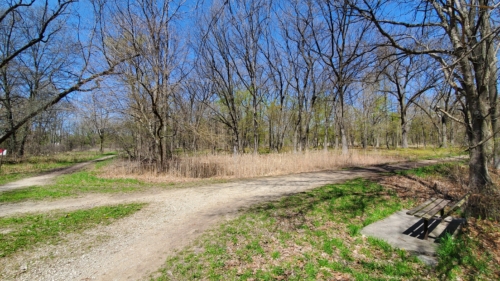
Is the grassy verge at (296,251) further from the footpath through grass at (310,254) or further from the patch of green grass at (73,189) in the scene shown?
the patch of green grass at (73,189)

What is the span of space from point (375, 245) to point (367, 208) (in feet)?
6.15

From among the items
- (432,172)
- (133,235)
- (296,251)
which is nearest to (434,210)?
(296,251)

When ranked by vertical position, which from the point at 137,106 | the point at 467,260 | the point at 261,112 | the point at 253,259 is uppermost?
the point at 261,112

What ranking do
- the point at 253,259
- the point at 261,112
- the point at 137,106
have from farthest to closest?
the point at 261,112 < the point at 137,106 < the point at 253,259

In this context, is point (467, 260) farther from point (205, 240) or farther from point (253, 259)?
point (205, 240)

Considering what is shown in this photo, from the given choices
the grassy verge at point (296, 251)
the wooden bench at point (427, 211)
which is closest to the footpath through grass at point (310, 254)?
the grassy verge at point (296, 251)

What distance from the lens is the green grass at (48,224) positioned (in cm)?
421

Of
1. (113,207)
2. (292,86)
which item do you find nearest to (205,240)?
(113,207)

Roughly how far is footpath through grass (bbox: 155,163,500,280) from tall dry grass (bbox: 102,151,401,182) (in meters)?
5.85

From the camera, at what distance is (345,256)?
383 cm

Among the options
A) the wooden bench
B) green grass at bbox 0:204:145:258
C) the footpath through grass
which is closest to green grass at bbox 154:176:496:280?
the footpath through grass

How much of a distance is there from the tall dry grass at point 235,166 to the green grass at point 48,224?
4827 mm

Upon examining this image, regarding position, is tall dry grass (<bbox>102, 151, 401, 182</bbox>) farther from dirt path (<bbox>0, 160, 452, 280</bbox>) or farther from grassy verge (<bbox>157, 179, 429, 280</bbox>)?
grassy verge (<bbox>157, 179, 429, 280</bbox>)

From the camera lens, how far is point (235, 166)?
38.5ft
